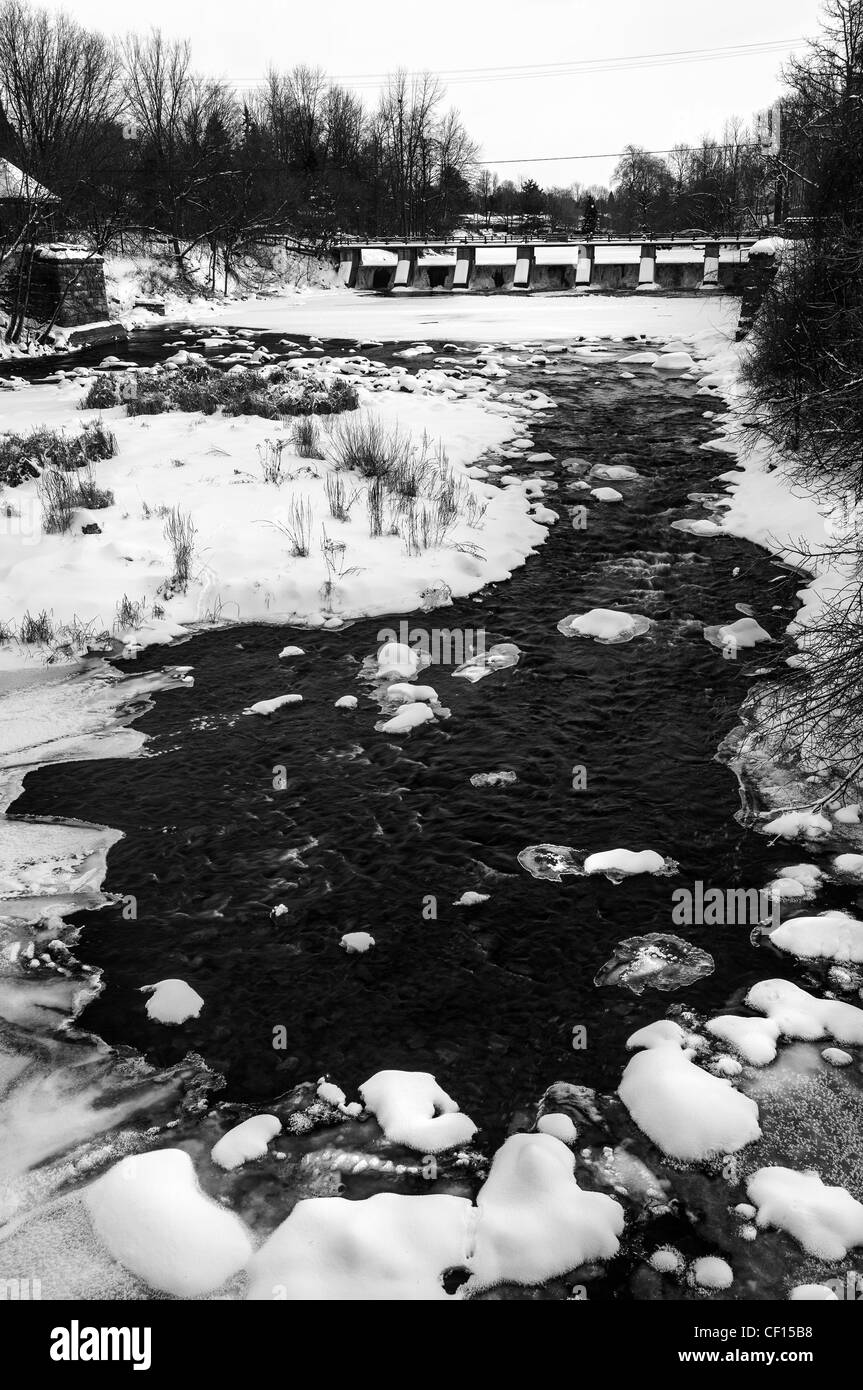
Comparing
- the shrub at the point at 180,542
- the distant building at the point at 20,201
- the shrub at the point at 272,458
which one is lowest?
the shrub at the point at 180,542

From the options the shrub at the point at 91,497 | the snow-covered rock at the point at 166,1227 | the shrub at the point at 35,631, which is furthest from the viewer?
the shrub at the point at 91,497

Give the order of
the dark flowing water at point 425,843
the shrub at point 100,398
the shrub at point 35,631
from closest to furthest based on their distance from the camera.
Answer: the dark flowing water at point 425,843
the shrub at point 35,631
the shrub at point 100,398

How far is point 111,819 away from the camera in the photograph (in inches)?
186

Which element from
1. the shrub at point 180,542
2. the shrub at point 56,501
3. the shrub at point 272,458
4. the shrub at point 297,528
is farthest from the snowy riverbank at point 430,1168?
the shrub at point 272,458

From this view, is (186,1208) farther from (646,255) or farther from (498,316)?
(646,255)

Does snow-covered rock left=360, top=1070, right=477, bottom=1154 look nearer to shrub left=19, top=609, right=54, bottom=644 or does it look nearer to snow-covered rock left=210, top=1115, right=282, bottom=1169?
snow-covered rock left=210, top=1115, right=282, bottom=1169

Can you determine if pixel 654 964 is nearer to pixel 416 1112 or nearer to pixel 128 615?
pixel 416 1112

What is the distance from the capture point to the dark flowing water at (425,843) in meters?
3.48

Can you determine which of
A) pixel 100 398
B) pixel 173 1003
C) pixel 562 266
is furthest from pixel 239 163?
pixel 173 1003

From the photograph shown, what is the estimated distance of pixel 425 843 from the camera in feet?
14.9

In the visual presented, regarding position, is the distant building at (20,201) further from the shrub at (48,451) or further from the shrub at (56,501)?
the shrub at (56,501)

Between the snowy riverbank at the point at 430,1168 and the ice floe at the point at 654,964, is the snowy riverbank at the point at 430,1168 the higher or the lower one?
the lower one
